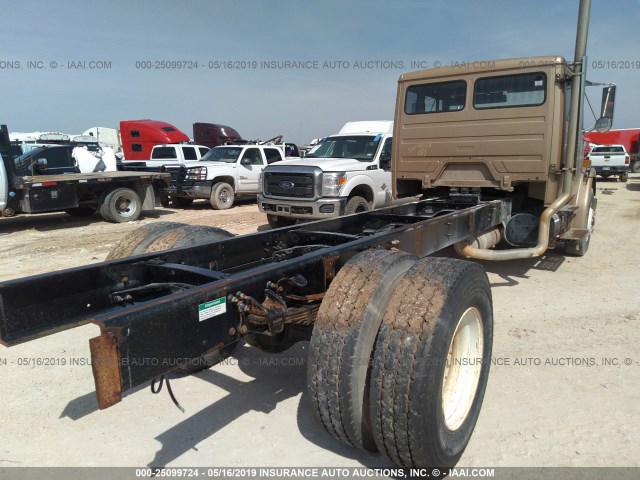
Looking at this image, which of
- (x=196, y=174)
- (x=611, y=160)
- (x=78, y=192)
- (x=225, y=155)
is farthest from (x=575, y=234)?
(x=611, y=160)

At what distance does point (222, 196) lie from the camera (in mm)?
14406

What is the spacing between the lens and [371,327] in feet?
7.81

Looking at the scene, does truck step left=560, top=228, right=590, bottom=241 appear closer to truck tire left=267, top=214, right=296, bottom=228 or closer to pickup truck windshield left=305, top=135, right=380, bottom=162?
pickup truck windshield left=305, top=135, right=380, bottom=162

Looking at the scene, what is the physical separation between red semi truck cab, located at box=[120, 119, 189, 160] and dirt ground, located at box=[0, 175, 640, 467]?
21.1m

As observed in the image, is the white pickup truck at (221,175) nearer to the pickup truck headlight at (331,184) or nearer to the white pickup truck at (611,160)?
the pickup truck headlight at (331,184)

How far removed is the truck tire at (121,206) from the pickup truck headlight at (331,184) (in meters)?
6.10

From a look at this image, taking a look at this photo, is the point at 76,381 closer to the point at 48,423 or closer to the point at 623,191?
the point at 48,423

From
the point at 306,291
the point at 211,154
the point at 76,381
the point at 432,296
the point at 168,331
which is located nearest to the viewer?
the point at 168,331

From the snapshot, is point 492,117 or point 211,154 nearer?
point 492,117

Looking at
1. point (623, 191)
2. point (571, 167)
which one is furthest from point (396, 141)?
point (623, 191)

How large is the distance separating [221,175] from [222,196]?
65 centimetres

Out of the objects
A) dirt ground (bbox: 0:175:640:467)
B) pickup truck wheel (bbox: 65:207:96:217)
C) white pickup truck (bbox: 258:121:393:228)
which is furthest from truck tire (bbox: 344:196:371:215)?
pickup truck wheel (bbox: 65:207:96:217)

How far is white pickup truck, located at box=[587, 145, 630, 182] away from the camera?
78.5 feet

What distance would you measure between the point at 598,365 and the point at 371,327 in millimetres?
2543
